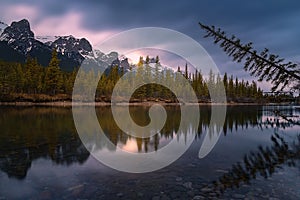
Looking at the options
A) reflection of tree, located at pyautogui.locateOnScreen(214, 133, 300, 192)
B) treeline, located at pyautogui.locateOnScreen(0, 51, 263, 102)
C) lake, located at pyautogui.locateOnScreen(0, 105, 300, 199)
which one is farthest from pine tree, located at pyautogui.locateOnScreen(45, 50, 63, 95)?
reflection of tree, located at pyautogui.locateOnScreen(214, 133, 300, 192)

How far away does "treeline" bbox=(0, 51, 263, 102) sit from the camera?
71875 mm

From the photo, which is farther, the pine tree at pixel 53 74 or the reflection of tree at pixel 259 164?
the pine tree at pixel 53 74

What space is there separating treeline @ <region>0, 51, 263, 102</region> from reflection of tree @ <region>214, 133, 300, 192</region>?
113ft

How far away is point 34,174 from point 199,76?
401ft

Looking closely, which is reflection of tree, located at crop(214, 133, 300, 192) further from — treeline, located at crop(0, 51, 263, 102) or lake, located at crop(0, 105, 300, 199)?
treeline, located at crop(0, 51, 263, 102)

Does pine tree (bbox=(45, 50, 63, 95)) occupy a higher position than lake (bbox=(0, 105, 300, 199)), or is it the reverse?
pine tree (bbox=(45, 50, 63, 95))

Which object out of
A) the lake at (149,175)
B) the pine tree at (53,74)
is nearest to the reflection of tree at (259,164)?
the lake at (149,175)

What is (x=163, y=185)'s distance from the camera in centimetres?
850

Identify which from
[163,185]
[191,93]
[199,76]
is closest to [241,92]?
[199,76]

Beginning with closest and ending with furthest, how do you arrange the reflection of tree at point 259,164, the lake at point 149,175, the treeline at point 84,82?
the lake at point 149,175
the reflection of tree at point 259,164
the treeline at point 84,82

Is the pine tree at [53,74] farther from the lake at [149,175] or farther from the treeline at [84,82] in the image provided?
the lake at [149,175]

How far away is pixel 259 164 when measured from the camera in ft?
37.5

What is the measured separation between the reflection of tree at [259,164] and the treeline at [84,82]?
34.6 metres

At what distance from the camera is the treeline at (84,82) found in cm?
7188
